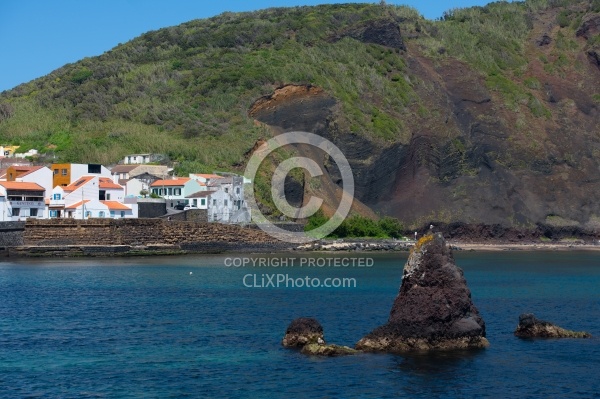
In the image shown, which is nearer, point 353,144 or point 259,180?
point 259,180

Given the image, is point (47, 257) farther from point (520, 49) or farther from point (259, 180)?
point (520, 49)

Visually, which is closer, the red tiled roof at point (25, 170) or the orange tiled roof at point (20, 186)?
the orange tiled roof at point (20, 186)

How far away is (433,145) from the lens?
117 metres

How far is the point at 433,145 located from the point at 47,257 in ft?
186

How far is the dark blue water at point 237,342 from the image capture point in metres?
28.5

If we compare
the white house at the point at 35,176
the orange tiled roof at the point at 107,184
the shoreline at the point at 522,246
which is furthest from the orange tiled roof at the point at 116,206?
the shoreline at the point at 522,246

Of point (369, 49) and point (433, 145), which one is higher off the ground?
point (369, 49)

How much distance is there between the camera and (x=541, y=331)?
1459 inches

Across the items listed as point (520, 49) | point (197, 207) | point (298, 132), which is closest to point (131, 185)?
point (197, 207)

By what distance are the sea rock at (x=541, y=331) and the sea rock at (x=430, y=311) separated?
12.8 ft

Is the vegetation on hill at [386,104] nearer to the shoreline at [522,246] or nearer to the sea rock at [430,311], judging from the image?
the shoreline at [522,246]

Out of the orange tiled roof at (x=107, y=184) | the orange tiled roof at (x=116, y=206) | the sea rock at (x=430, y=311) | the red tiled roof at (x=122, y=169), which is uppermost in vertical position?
the red tiled roof at (x=122, y=169)

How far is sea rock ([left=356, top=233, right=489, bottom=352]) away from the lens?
109 ft

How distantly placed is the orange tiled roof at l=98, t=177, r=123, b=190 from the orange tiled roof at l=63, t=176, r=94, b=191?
114cm
